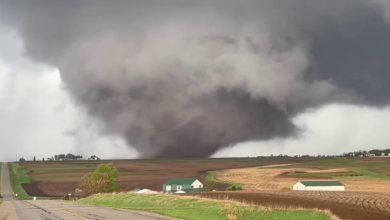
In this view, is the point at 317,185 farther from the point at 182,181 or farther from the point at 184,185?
the point at 182,181

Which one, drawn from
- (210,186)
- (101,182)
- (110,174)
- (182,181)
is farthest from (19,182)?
(210,186)

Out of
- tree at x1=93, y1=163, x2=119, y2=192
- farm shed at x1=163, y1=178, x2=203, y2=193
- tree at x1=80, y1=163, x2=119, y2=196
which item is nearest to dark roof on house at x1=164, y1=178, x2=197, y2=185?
farm shed at x1=163, y1=178, x2=203, y2=193

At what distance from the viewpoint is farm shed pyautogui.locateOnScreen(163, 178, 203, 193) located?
139 metres

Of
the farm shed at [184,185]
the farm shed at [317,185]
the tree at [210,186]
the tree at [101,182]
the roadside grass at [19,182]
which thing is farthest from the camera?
the farm shed at [184,185]

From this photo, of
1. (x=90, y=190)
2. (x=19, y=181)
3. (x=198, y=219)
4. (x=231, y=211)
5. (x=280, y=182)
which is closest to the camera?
(x=198, y=219)

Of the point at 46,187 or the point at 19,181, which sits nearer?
the point at 46,187

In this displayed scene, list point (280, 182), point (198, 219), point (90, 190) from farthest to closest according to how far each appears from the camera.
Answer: point (280, 182) < point (90, 190) < point (198, 219)

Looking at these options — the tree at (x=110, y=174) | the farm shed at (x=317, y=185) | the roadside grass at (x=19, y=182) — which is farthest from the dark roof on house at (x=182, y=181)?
the roadside grass at (x=19, y=182)

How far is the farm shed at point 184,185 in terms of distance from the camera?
5468 inches

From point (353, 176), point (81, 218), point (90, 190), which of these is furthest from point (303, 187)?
point (81, 218)

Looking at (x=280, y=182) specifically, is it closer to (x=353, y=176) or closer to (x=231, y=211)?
(x=353, y=176)

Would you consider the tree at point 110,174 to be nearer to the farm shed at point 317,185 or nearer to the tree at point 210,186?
the tree at point 210,186

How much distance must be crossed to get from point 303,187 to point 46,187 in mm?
87142

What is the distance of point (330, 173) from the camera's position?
521ft
